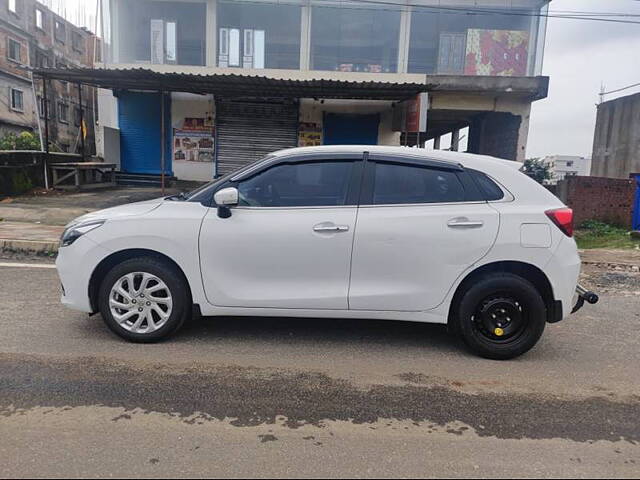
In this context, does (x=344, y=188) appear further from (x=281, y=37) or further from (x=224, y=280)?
(x=281, y=37)

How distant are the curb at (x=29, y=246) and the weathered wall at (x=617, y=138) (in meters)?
19.3

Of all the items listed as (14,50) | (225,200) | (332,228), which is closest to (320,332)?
→ (332,228)

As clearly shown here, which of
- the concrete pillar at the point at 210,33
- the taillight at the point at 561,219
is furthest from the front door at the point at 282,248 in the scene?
the concrete pillar at the point at 210,33

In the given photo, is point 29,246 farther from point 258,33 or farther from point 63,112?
point 63,112

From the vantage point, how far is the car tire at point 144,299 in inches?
159

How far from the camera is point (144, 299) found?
Result: 4070 millimetres

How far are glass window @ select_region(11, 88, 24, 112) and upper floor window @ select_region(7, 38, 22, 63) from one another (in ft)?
7.75

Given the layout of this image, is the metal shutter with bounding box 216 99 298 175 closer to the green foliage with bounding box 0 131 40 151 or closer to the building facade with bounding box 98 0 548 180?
the building facade with bounding box 98 0 548 180

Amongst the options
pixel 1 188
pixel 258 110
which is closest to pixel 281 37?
pixel 258 110

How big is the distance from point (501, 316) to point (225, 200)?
2.51 meters

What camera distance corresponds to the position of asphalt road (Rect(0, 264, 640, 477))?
2.59 metres

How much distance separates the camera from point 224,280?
13.3ft

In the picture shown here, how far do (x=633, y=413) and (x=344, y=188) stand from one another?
2654mm

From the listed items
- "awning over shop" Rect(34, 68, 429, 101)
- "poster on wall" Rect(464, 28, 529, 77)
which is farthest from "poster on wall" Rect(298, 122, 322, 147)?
"poster on wall" Rect(464, 28, 529, 77)
